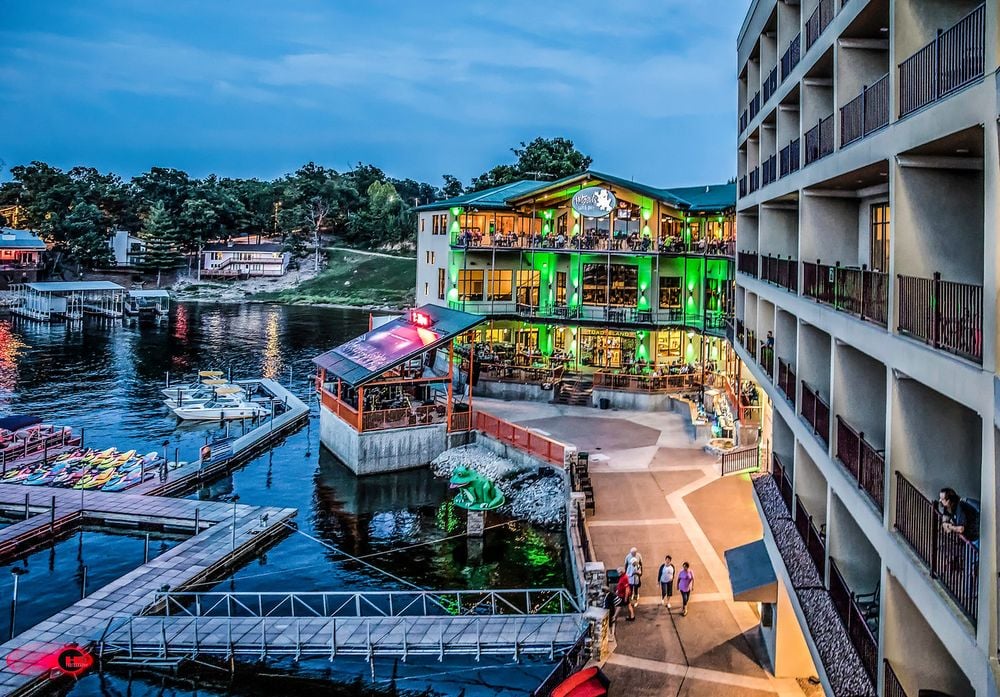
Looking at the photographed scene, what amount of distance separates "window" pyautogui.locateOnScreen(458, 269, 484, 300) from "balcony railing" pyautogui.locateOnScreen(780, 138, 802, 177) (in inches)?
1376

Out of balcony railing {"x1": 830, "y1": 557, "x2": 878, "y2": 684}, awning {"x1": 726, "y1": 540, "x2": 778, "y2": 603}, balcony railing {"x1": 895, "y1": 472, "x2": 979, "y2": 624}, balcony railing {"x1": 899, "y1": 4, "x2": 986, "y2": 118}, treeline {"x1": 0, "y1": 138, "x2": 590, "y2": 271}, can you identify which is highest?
treeline {"x1": 0, "y1": 138, "x2": 590, "y2": 271}

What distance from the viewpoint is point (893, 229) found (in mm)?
11758

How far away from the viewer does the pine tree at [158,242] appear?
137 m

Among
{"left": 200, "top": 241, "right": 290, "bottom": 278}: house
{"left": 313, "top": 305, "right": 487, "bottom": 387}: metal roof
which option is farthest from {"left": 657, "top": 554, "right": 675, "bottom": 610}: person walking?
{"left": 200, "top": 241, "right": 290, "bottom": 278}: house

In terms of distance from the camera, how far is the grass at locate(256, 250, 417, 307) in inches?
5251

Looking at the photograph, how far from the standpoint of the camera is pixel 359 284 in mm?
140500

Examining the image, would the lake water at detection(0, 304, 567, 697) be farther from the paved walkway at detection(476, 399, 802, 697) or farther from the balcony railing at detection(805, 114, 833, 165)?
the balcony railing at detection(805, 114, 833, 165)

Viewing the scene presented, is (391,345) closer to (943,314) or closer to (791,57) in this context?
(791,57)

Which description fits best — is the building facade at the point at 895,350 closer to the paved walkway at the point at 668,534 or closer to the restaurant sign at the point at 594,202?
the paved walkway at the point at 668,534

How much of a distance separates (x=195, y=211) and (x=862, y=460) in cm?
14318

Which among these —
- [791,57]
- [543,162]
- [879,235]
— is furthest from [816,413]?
[543,162]

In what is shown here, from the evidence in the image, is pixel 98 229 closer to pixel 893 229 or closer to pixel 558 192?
pixel 558 192

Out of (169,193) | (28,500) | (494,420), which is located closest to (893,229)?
(494,420)

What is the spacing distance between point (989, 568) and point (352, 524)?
2752cm
